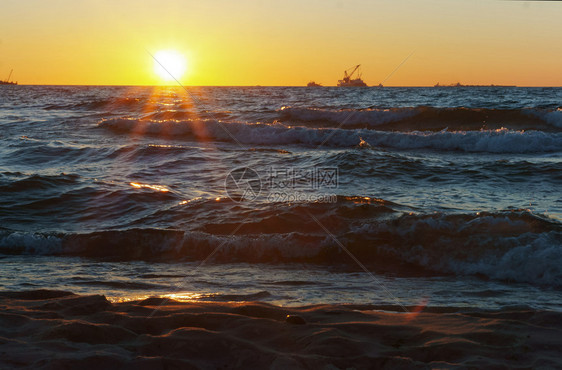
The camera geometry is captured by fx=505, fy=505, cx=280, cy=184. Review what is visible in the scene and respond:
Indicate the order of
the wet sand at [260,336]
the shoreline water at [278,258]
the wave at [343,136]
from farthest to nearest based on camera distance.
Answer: the wave at [343,136] → the shoreline water at [278,258] → the wet sand at [260,336]

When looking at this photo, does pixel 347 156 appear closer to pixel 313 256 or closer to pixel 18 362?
pixel 313 256

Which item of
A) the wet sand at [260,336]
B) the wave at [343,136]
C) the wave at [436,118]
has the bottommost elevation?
the wet sand at [260,336]

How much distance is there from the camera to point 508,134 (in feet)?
52.5

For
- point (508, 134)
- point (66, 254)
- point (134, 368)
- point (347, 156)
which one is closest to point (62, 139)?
point (347, 156)

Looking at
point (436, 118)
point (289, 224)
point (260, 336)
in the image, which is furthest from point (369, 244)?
point (436, 118)

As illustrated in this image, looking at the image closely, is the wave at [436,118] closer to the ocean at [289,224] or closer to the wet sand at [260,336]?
the ocean at [289,224]

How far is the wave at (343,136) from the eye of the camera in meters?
15.5

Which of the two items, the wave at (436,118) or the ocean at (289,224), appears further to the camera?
the wave at (436,118)

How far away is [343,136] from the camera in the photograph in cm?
1777

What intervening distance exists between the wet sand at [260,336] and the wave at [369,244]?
1866 mm

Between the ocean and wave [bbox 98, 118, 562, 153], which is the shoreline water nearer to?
the ocean

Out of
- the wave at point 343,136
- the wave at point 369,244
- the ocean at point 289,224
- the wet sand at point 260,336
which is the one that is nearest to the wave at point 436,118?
the wave at point 343,136

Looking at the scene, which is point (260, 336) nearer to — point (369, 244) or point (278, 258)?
point (278, 258)

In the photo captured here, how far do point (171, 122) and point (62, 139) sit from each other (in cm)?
492
